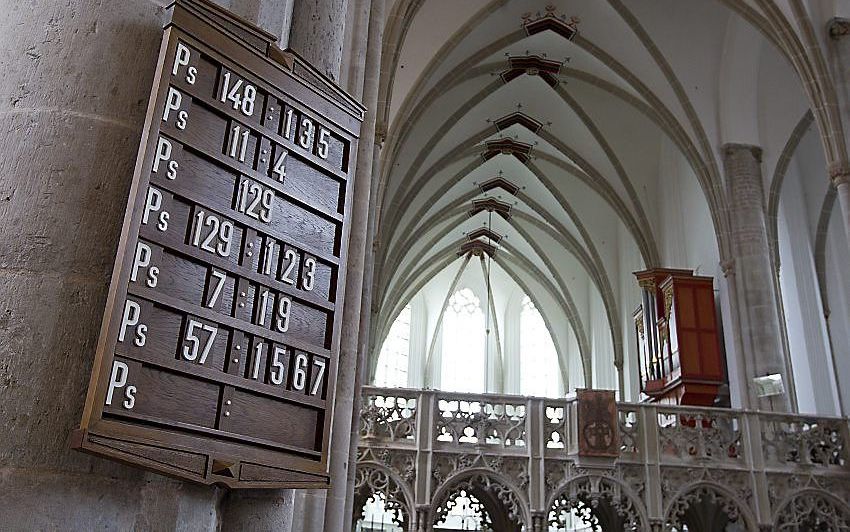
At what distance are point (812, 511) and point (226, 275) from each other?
11124mm

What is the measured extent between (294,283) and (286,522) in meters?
0.80

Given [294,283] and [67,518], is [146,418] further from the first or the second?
[294,283]

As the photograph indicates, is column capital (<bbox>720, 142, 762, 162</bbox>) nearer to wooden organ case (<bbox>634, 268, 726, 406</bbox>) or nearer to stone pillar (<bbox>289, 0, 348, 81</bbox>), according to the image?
wooden organ case (<bbox>634, 268, 726, 406</bbox>)

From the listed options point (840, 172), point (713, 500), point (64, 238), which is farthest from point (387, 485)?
point (64, 238)

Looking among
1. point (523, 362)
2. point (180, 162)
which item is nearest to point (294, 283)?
point (180, 162)

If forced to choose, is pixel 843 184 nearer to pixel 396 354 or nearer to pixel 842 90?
pixel 842 90

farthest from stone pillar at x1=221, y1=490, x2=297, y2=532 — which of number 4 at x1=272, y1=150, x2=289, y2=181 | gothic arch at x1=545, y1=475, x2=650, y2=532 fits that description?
gothic arch at x1=545, y1=475, x2=650, y2=532

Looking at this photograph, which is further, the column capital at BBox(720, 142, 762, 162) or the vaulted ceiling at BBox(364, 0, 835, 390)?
the vaulted ceiling at BBox(364, 0, 835, 390)

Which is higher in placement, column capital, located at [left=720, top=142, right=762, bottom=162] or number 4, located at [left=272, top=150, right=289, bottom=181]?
column capital, located at [left=720, top=142, right=762, bottom=162]

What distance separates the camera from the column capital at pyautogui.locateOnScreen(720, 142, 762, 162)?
50.4ft

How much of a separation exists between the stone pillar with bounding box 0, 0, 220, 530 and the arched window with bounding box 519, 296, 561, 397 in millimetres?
25992

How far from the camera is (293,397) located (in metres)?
2.58

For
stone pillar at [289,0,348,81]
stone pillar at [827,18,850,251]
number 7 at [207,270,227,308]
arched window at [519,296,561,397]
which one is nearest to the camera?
number 7 at [207,270,227,308]

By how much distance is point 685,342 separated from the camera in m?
15.0
